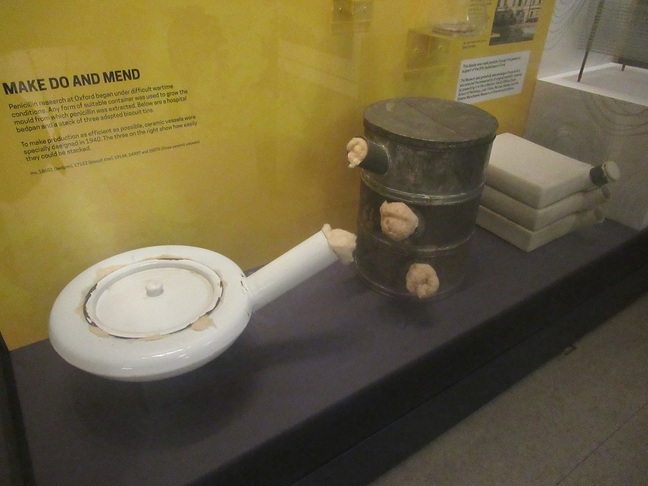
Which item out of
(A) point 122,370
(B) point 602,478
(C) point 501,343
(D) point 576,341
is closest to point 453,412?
→ (C) point 501,343

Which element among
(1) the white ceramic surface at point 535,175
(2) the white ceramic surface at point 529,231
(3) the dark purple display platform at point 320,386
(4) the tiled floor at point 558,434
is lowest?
(4) the tiled floor at point 558,434

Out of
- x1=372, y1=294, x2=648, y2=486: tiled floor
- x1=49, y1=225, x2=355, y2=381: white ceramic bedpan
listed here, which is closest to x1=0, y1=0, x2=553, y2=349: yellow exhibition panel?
x1=49, y1=225, x2=355, y2=381: white ceramic bedpan

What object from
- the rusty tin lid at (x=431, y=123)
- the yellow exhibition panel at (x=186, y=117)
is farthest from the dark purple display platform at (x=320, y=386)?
the rusty tin lid at (x=431, y=123)

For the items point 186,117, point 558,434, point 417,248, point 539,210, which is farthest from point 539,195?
point 186,117

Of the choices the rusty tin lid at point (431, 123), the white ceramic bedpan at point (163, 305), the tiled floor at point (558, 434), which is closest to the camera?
the white ceramic bedpan at point (163, 305)

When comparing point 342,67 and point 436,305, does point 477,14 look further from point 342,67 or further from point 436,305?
point 436,305

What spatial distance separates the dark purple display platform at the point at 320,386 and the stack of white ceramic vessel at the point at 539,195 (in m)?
0.04

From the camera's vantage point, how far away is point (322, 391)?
2.03 feet

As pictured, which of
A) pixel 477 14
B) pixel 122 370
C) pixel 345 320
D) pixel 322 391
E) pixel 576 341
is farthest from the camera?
pixel 576 341

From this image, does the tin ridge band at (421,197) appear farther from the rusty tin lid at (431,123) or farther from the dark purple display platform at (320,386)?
the dark purple display platform at (320,386)

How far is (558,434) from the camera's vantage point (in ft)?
2.75

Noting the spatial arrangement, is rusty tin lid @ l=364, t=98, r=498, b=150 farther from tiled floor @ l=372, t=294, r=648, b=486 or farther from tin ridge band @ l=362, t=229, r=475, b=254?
tiled floor @ l=372, t=294, r=648, b=486

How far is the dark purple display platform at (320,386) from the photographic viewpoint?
55cm

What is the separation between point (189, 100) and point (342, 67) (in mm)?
256
